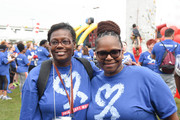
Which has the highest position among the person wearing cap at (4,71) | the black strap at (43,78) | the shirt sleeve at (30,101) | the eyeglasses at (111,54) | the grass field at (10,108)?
the eyeglasses at (111,54)

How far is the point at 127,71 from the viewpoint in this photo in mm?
1656

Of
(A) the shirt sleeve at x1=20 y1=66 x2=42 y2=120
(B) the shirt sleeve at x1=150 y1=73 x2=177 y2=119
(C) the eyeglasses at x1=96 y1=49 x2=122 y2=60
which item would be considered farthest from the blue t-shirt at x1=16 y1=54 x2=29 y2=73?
(B) the shirt sleeve at x1=150 y1=73 x2=177 y2=119

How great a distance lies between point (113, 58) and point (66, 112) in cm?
65

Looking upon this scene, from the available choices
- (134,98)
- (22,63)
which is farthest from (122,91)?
(22,63)

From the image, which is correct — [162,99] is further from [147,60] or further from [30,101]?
[147,60]

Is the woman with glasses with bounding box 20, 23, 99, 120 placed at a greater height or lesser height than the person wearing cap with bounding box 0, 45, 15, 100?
A: greater

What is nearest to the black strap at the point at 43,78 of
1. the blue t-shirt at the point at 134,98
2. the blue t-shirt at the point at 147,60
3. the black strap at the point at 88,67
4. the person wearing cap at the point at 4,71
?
the black strap at the point at 88,67

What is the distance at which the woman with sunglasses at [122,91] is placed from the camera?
1.50m

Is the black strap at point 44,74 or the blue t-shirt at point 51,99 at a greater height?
the black strap at point 44,74

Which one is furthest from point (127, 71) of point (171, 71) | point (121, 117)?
point (171, 71)

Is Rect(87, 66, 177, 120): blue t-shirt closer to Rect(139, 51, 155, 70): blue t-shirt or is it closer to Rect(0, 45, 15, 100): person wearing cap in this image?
Rect(139, 51, 155, 70): blue t-shirt

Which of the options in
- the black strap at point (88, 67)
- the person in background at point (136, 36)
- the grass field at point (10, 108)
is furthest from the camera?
the person in background at point (136, 36)

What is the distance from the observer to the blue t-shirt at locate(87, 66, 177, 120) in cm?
149

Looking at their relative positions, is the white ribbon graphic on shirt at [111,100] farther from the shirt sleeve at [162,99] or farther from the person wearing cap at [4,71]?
the person wearing cap at [4,71]
